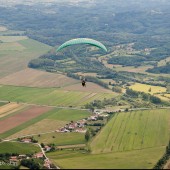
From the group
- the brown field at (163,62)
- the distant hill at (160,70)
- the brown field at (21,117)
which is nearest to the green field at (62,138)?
the brown field at (21,117)

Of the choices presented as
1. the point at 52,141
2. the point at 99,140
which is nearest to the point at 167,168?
the point at 99,140

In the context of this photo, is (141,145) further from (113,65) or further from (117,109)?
(113,65)

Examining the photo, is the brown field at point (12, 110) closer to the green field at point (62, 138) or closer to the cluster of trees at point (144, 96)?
the green field at point (62, 138)

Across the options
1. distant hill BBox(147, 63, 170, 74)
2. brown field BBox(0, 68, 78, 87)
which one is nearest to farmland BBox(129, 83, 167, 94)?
brown field BBox(0, 68, 78, 87)

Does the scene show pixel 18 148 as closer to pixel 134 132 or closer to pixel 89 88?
pixel 134 132

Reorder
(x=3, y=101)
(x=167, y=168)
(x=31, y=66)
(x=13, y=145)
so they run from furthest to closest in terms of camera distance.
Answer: (x=31, y=66), (x=3, y=101), (x=13, y=145), (x=167, y=168)

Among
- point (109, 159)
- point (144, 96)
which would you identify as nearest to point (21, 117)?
point (144, 96)
